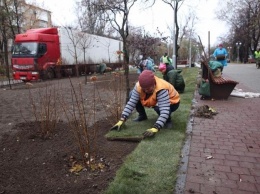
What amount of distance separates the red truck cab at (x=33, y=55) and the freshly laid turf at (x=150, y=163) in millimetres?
13443

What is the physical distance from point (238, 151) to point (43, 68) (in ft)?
51.0

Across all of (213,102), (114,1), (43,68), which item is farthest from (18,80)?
(213,102)

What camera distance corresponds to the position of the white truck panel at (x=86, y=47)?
760 inches

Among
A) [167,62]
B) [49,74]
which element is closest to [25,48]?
[49,74]

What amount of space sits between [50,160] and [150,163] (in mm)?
1348

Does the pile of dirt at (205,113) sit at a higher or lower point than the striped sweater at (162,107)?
lower

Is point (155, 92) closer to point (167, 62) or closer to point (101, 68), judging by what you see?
point (167, 62)

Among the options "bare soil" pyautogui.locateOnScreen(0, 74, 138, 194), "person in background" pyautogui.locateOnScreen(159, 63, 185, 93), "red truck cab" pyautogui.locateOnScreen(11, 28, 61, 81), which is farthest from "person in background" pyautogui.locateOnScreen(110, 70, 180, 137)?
"red truck cab" pyautogui.locateOnScreen(11, 28, 61, 81)

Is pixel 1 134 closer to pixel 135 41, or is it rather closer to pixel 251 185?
pixel 251 185

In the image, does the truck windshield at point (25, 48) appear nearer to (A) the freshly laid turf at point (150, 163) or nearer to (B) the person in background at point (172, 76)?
(B) the person in background at point (172, 76)

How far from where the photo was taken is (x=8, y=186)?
2.99 meters

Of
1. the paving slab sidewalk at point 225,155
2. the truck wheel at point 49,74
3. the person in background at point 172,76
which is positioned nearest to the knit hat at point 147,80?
the paving slab sidewalk at point 225,155

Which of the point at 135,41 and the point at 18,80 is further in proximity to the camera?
the point at 135,41

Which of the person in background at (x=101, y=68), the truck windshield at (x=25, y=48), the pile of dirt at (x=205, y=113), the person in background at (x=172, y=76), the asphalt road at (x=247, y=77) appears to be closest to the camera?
the pile of dirt at (x=205, y=113)
